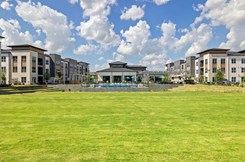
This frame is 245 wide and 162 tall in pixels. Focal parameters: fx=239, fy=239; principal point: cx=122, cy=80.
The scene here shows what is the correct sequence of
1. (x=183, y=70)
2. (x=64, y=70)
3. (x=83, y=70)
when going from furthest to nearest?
(x=83, y=70), (x=183, y=70), (x=64, y=70)

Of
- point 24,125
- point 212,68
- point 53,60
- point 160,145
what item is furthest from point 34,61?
point 160,145

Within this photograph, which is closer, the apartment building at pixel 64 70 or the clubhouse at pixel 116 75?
the clubhouse at pixel 116 75

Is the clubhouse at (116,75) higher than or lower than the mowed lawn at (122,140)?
higher

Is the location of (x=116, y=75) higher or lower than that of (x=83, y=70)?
lower

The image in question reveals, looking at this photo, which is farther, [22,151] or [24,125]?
[24,125]

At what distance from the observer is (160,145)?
853 centimetres

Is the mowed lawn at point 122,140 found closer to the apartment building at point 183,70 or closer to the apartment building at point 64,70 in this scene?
the apartment building at point 183,70

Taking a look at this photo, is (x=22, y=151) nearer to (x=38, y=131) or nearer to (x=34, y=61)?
(x=38, y=131)

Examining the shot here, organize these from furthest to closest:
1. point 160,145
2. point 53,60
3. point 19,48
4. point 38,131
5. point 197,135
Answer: point 53,60 → point 19,48 → point 38,131 → point 197,135 → point 160,145

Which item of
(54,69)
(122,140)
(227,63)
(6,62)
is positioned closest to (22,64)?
(6,62)

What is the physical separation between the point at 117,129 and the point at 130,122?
1.95 metres

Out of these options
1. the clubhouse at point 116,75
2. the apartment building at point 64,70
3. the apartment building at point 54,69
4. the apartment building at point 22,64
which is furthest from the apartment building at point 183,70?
the apartment building at point 22,64

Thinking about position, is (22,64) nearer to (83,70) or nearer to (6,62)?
(6,62)

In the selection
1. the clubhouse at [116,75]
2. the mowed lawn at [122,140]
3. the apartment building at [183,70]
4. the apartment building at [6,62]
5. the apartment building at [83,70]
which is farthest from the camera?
the apartment building at [83,70]
